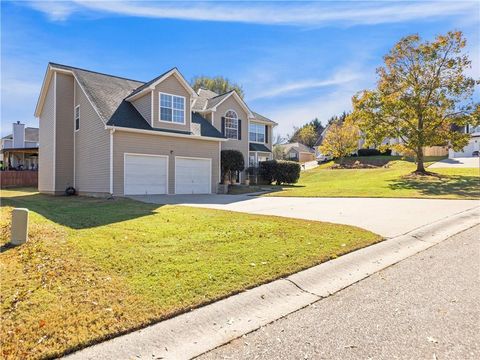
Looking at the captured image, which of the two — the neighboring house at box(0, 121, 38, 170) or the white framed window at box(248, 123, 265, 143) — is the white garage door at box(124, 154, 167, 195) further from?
the neighboring house at box(0, 121, 38, 170)

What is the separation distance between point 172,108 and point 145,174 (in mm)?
4423

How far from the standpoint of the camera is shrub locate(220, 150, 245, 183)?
77.8 ft

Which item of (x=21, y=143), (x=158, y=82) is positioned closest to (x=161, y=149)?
(x=158, y=82)

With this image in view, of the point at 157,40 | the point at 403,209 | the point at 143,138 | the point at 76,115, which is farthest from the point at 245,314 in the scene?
the point at 76,115

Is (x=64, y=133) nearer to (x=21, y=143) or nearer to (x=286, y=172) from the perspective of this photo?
(x=286, y=172)

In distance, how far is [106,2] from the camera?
9.95 meters

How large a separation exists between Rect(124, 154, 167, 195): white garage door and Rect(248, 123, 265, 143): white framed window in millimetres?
12935

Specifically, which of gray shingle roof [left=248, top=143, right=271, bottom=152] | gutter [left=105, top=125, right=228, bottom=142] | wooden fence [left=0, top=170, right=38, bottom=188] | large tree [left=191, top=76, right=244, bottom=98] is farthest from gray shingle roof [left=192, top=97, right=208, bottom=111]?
large tree [left=191, top=76, right=244, bottom=98]

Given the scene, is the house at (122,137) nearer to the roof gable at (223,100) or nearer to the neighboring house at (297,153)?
the roof gable at (223,100)

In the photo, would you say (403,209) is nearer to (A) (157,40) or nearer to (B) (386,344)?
(B) (386,344)

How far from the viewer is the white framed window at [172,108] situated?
765 inches

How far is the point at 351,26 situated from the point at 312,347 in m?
11.6

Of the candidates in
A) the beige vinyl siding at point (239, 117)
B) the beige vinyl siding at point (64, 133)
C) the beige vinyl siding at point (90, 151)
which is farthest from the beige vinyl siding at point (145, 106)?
the beige vinyl siding at point (239, 117)

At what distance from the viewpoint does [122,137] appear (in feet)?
56.8
